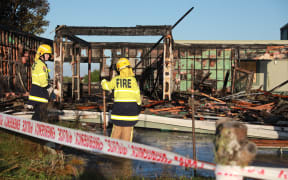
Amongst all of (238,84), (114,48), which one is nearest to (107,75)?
(114,48)

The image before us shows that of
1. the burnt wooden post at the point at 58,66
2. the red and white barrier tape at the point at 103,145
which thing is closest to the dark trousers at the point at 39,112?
the red and white barrier tape at the point at 103,145

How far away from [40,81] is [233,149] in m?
4.54

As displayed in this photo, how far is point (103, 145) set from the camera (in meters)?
3.79

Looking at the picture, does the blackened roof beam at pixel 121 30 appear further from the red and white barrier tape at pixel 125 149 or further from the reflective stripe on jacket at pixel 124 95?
the red and white barrier tape at pixel 125 149

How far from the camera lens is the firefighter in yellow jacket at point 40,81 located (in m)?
5.92

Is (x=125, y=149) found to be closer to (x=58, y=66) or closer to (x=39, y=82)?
(x=39, y=82)

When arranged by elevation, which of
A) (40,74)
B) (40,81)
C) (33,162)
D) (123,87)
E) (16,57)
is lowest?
(33,162)

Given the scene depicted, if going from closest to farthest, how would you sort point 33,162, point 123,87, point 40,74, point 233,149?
1. point 233,149
2. point 33,162
3. point 123,87
4. point 40,74

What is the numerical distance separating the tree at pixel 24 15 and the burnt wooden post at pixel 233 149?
66.7 ft

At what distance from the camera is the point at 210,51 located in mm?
17844

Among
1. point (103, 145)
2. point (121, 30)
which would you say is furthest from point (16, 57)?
point (103, 145)

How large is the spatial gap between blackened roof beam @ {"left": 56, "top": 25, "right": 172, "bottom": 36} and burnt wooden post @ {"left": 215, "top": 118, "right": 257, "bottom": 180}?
981cm

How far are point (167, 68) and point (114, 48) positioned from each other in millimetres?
6523

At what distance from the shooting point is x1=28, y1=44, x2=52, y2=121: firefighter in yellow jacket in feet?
19.4
